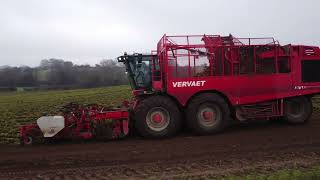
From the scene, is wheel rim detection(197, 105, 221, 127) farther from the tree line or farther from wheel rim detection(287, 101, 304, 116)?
the tree line

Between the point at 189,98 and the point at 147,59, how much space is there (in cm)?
174

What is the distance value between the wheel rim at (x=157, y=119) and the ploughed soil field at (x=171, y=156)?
0.53m

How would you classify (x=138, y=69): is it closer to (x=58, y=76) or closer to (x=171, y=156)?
(x=171, y=156)

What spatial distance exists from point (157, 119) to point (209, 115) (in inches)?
58.2

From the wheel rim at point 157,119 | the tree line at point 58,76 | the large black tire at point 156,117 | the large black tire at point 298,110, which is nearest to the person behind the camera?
the large black tire at point 156,117

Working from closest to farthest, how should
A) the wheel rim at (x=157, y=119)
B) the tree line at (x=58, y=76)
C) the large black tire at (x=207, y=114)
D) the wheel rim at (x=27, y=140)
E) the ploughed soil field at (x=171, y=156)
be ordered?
1. the ploughed soil field at (x=171, y=156)
2. the wheel rim at (x=27, y=140)
3. the wheel rim at (x=157, y=119)
4. the large black tire at (x=207, y=114)
5. the tree line at (x=58, y=76)

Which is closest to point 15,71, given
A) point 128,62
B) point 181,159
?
point 128,62

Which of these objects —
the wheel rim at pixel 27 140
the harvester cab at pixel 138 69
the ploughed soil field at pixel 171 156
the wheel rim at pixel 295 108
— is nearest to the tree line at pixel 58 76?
the harvester cab at pixel 138 69

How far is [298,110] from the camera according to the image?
14.3m

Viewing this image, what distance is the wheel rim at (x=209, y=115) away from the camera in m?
13.0

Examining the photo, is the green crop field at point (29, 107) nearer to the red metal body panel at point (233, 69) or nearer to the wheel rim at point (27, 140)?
the wheel rim at point (27, 140)

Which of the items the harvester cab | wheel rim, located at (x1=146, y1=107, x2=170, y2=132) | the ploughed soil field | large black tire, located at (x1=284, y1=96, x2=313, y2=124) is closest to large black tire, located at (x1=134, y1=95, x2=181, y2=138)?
wheel rim, located at (x1=146, y1=107, x2=170, y2=132)

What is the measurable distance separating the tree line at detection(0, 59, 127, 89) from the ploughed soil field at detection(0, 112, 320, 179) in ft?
170

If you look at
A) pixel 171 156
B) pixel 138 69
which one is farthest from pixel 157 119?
pixel 171 156
